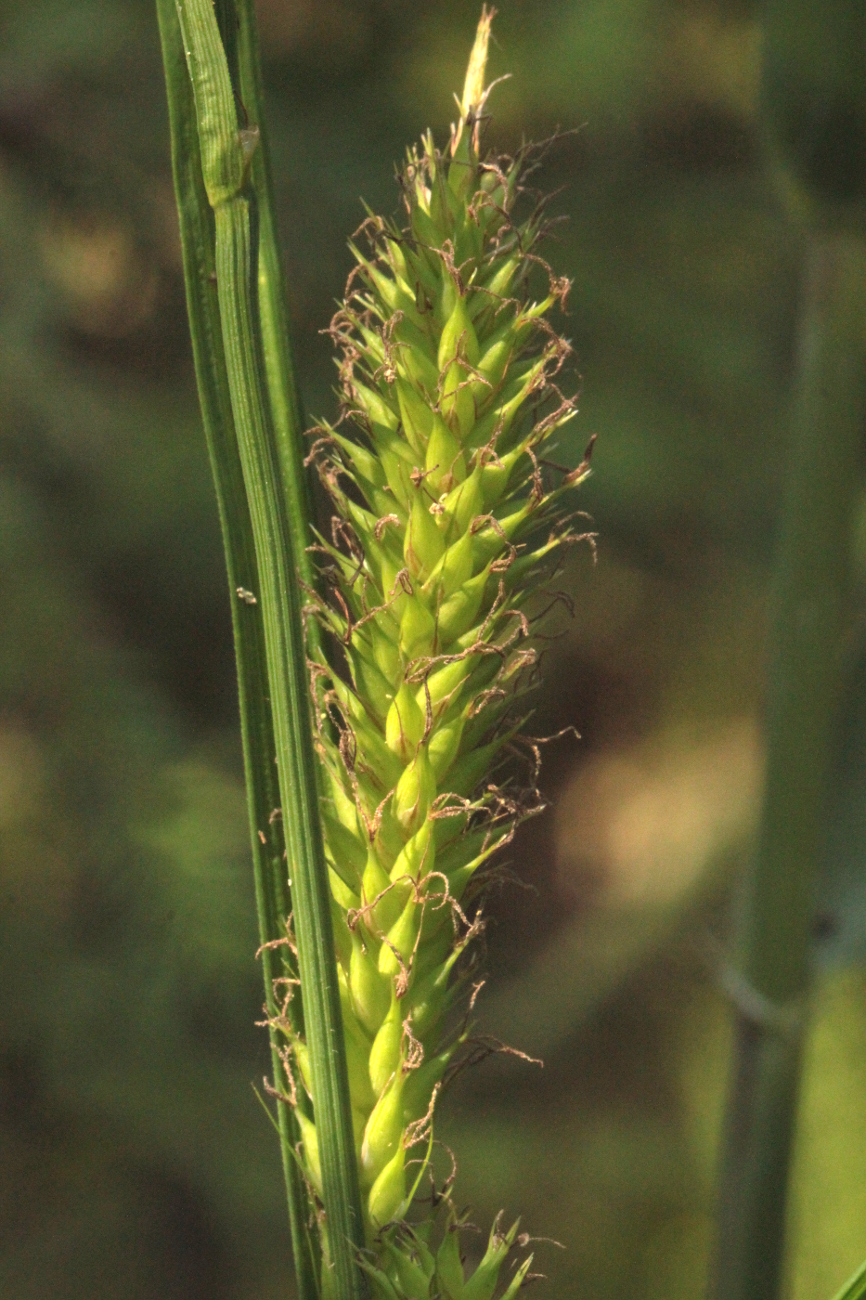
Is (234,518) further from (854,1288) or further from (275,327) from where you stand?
(854,1288)

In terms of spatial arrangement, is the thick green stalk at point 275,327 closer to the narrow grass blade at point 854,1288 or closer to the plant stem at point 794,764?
the narrow grass blade at point 854,1288

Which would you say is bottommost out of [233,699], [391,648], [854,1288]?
[233,699]

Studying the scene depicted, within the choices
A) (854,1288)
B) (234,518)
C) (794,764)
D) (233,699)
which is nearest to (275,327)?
(234,518)

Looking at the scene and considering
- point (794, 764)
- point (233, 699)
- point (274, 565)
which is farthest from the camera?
point (233, 699)

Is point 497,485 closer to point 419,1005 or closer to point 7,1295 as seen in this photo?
point 419,1005

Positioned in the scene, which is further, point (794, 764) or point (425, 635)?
point (794, 764)

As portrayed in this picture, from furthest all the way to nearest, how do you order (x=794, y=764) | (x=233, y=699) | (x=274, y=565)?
(x=233, y=699)
(x=794, y=764)
(x=274, y=565)

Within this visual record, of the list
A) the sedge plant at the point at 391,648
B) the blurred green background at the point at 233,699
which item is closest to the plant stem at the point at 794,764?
the blurred green background at the point at 233,699
